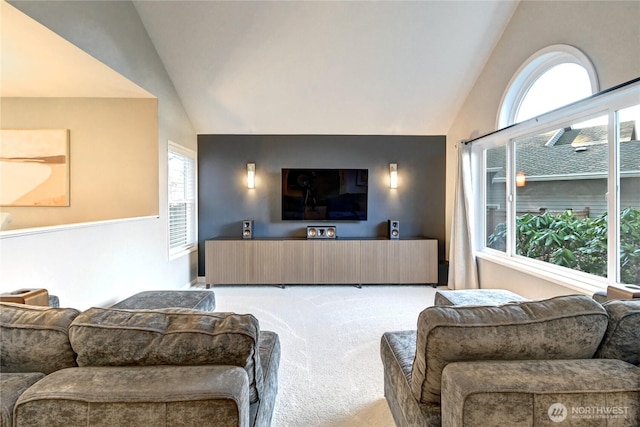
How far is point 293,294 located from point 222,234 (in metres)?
1.61

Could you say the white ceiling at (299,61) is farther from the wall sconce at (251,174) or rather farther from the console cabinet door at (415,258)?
the console cabinet door at (415,258)

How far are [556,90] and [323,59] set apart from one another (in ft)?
8.12

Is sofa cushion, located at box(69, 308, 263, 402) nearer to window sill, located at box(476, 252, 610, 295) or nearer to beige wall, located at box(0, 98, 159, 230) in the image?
window sill, located at box(476, 252, 610, 295)

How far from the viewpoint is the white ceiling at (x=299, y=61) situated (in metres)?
3.28

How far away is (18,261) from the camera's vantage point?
1.97 m

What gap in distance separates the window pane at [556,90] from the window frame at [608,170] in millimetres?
174

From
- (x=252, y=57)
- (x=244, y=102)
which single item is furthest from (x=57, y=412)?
(x=244, y=102)

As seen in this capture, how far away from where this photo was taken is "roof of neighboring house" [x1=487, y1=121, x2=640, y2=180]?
2.28 metres

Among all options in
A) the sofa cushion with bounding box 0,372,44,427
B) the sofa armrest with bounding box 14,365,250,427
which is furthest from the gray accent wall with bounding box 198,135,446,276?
the sofa armrest with bounding box 14,365,250,427

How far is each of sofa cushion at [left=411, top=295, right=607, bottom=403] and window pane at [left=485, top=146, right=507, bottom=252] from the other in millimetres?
2973

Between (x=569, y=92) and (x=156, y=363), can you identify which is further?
(x=569, y=92)

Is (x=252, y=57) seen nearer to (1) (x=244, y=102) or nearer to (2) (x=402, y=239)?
(1) (x=244, y=102)

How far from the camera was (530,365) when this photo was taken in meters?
1.03

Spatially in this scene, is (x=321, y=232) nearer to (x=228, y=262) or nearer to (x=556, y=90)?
(x=228, y=262)
